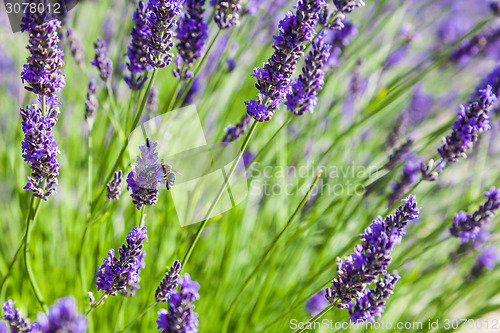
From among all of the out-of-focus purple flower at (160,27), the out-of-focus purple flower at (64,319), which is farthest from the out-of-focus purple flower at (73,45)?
the out-of-focus purple flower at (64,319)

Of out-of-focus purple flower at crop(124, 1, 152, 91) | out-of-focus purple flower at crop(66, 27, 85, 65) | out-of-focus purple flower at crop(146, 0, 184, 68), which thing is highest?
out-of-focus purple flower at crop(66, 27, 85, 65)

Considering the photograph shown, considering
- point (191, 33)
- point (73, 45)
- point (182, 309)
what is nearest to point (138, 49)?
point (191, 33)

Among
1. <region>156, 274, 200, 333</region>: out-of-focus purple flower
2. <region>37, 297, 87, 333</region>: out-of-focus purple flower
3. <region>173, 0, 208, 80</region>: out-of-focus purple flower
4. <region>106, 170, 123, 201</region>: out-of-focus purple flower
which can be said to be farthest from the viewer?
<region>173, 0, 208, 80</region>: out-of-focus purple flower

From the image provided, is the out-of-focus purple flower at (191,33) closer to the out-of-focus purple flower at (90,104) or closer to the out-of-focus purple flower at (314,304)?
the out-of-focus purple flower at (90,104)

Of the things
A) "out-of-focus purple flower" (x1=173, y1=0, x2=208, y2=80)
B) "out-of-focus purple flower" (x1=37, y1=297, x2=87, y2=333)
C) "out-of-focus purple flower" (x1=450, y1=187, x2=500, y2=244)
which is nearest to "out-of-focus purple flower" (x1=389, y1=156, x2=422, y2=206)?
"out-of-focus purple flower" (x1=450, y1=187, x2=500, y2=244)

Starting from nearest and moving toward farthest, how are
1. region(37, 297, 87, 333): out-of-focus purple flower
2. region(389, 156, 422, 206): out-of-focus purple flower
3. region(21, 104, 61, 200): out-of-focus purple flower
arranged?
region(37, 297, 87, 333): out-of-focus purple flower < region(21, 104, 61, 200): out-of-focus purple flower < region(389, 156, 422, 206): out-of-focus purple flower

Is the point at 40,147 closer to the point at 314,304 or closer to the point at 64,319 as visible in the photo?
the point at 64,319

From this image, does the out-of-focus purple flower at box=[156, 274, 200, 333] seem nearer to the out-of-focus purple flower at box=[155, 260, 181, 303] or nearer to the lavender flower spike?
the out-of-focus purple flower at box=[155, 260, 181, 303]
